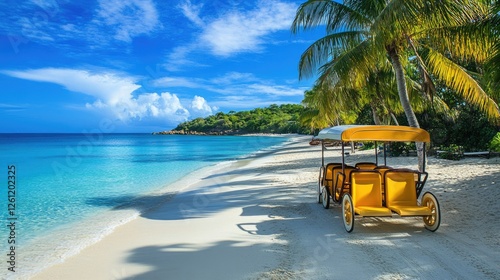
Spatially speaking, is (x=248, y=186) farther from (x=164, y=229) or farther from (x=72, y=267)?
(x=72, y=267)

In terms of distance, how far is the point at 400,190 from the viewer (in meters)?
6.47

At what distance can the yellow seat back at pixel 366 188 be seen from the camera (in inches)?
253

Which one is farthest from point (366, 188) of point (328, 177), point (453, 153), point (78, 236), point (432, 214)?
point (453, 153)

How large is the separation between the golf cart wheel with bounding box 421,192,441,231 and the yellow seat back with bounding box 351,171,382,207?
2.51 ft

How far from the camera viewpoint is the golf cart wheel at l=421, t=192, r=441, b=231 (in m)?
5.86

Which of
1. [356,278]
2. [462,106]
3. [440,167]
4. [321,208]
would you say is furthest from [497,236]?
[462,106]

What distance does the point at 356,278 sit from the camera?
4230mm

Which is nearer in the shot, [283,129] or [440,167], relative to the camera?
[440,167]

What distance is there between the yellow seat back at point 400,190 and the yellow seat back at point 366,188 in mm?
155

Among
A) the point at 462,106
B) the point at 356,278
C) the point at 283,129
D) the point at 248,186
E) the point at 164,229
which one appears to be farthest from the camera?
the point at 283,129

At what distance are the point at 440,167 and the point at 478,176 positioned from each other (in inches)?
132

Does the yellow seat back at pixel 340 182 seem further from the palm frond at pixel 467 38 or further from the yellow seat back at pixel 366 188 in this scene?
the palm frond at pixel 467 38

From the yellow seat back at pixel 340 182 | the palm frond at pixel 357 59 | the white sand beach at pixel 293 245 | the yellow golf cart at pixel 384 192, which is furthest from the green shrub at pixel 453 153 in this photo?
the yellow golf cart at pixel 384 192

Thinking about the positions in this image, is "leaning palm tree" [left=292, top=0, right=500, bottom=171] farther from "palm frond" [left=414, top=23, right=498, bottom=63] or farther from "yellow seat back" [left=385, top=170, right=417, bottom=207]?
"yellow seat back" [left=385, top=170, right=417, bottom=207]
